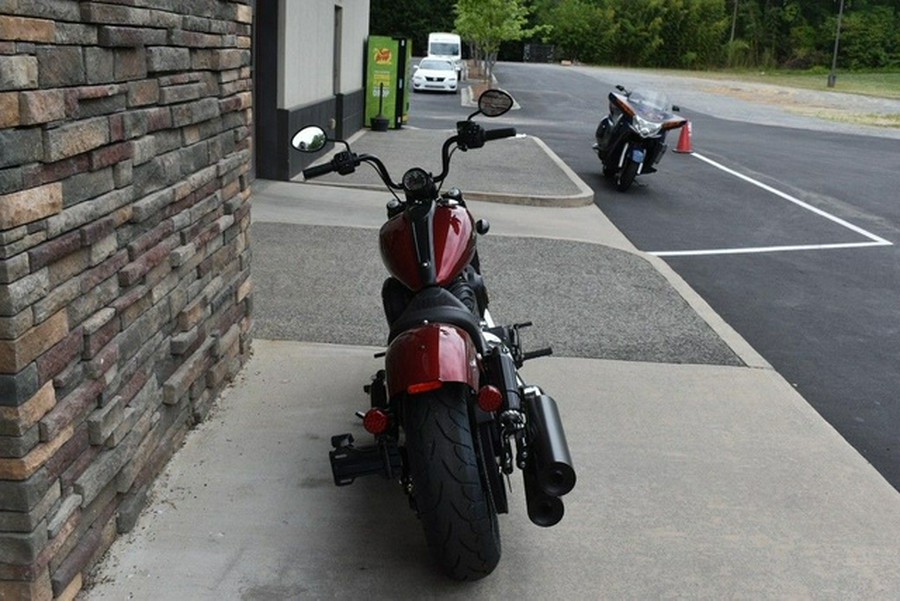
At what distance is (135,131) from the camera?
3.50 m

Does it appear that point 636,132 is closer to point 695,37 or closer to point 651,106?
point 651,106

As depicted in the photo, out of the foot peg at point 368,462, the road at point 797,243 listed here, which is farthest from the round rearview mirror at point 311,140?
the road at point 797,243

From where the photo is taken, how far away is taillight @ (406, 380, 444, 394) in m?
3.27

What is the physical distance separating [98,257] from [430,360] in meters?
1.13

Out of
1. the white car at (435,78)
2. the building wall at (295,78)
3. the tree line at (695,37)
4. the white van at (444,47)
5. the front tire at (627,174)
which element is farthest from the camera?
the tree line at (695,37)

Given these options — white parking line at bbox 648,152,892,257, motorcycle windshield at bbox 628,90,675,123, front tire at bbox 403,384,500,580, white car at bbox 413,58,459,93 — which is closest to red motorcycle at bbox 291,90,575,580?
front tire at bbox 403,384,500,580

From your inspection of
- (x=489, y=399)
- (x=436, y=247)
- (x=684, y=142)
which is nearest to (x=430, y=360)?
(x=489, y=399)

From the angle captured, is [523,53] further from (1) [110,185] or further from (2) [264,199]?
(1) [110,185]

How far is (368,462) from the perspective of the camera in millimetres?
3672

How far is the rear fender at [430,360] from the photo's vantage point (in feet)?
10.8

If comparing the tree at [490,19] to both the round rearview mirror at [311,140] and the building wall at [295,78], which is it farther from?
the round rearview mirror at [311,140]

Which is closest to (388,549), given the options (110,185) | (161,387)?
(161,387)

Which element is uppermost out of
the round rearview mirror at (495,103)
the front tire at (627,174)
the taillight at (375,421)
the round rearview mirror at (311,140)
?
the round rearview mirror at (495,103)

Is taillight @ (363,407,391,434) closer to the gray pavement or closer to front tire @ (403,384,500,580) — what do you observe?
front tire @ (403,384,500,580)
